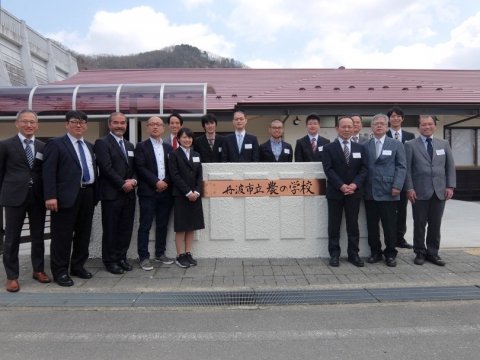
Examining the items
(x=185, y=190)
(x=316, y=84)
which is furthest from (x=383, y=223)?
(x=316, y=84)

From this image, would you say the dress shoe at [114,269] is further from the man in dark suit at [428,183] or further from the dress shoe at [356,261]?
the man in dark suit at [428,183]

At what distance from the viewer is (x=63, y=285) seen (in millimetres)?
5043

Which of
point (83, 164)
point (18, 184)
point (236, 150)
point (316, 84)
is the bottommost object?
point (18, 184)

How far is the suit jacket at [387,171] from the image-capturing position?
567cm

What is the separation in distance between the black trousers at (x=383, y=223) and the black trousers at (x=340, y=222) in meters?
0.20

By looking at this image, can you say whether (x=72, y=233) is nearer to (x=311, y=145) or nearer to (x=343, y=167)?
(x=343, y=167)

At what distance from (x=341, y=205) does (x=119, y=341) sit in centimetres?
344

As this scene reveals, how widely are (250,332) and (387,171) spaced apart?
3.05m

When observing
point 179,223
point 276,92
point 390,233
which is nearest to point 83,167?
point 179,223

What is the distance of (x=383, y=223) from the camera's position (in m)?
5.79

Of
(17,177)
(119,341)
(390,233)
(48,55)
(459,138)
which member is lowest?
(119,341)

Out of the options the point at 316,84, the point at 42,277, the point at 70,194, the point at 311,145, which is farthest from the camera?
the point at 316,84

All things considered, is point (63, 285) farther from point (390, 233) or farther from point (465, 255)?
point (465, 255)

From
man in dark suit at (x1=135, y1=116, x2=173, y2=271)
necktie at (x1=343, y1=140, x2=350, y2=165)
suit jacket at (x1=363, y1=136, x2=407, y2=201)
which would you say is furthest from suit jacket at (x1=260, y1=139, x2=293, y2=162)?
man in dark suit at (x1=135, y1=116, x2=173, y2=271)
